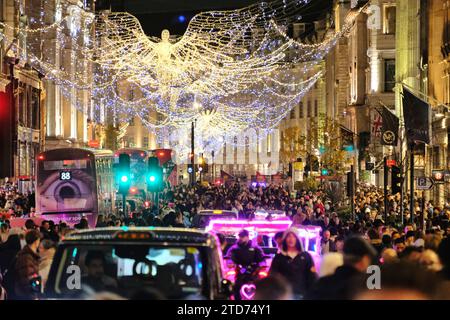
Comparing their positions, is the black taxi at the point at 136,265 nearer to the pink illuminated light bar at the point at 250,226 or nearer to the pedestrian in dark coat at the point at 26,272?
the pedestrian in dark coat at the point at 26,272

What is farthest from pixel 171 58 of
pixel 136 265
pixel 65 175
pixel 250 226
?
pixel 136 265

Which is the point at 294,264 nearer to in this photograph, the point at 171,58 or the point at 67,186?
the point at 67,186

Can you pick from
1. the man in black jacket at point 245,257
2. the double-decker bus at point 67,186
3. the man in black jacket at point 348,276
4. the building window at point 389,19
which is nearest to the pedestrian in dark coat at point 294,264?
the man in black jacket at point 245,257

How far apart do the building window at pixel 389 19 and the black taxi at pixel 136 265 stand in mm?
54616

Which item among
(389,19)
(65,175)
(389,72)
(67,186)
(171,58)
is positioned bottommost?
(67,186)

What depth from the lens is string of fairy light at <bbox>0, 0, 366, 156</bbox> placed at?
1417 inches

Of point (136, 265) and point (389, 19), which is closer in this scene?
point (136, 265)

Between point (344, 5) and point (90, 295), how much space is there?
76.9 meters

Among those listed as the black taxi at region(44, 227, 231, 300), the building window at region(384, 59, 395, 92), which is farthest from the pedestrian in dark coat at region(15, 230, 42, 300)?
the building window at region(384, 59, 395, 92)

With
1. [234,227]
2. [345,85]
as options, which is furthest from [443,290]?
[345,85]

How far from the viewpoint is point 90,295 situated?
8.62m

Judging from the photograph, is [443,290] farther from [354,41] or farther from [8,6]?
[354,41]

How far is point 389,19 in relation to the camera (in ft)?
206

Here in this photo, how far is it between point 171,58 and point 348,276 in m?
36.9
